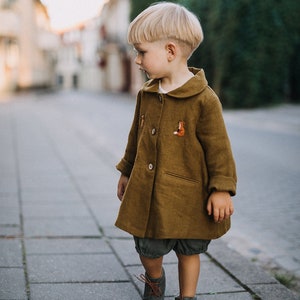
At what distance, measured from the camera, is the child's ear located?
7.11ft

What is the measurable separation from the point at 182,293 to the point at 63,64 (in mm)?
90382

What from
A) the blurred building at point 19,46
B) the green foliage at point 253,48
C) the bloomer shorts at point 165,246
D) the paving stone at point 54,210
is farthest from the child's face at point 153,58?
the blurred building at point 19,46

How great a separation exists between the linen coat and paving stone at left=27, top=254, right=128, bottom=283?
857 mm

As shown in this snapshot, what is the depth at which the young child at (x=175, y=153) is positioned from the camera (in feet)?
7.11

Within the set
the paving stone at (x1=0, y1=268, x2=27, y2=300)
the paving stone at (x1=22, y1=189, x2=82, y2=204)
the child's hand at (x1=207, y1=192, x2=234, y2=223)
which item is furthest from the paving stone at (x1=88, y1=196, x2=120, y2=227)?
the child's hand at (x1=207, y1=192, x2=234, y2=223)

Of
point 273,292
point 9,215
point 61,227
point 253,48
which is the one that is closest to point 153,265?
point 273,292

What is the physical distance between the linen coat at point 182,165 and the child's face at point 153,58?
103mm

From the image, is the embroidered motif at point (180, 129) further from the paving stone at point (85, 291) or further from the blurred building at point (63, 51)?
the blurred building at point (63, 51)

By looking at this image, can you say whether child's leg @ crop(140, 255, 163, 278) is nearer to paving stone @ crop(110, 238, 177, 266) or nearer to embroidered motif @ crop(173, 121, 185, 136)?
embroidered motif @ crop(173, 121, 185, 136)

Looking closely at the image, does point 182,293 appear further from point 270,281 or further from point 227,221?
point 270,281

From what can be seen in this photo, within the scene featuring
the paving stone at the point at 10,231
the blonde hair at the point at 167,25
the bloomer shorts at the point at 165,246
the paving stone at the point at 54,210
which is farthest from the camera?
Answer: the paving stone at the point at 54,210

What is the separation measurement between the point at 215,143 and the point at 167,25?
536 millimetres

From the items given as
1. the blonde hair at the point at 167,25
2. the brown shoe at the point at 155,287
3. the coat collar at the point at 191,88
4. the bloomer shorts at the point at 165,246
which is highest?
the blonde hair at the point at 167,25

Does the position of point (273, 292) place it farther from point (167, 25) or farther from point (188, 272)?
point (167, 25)
